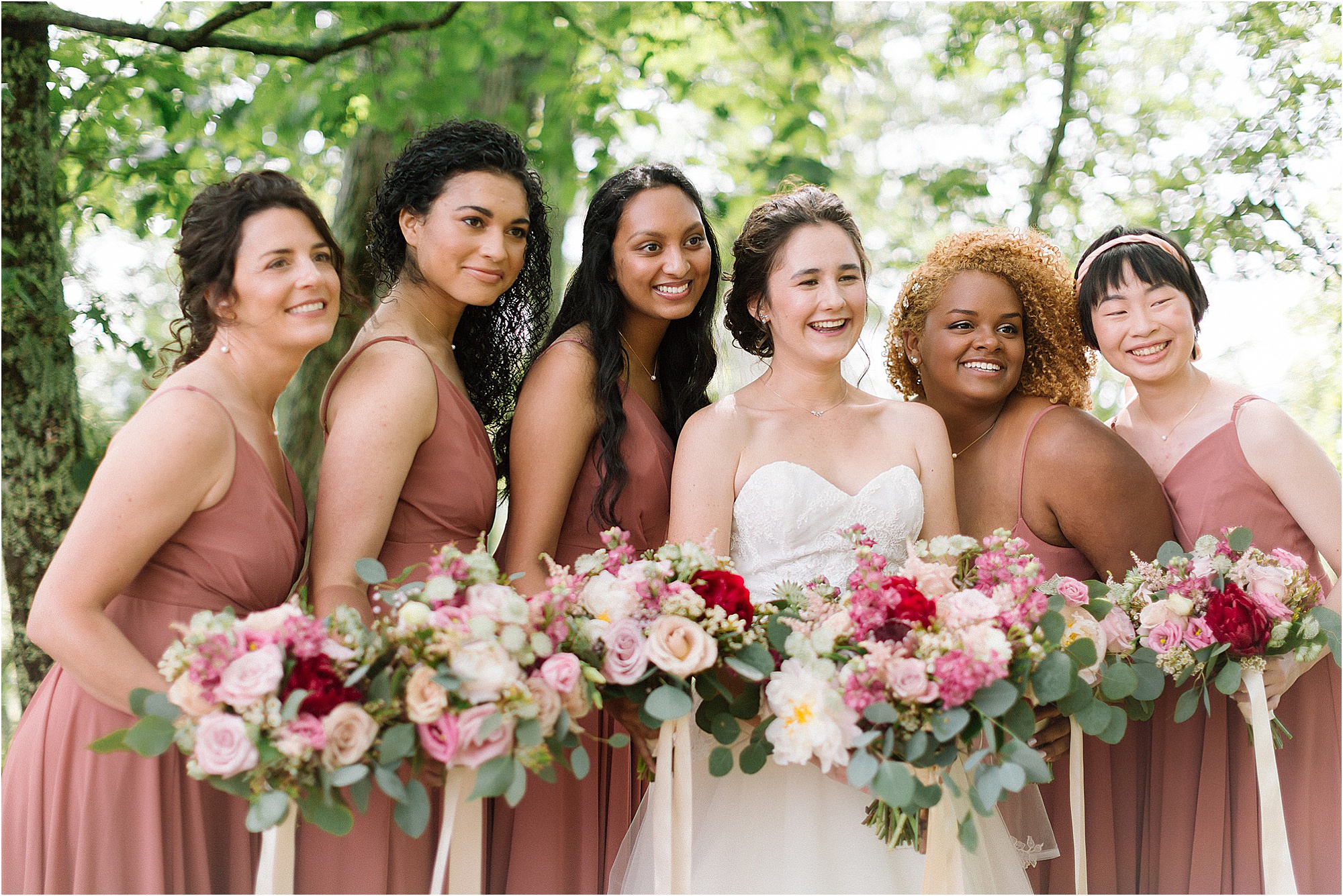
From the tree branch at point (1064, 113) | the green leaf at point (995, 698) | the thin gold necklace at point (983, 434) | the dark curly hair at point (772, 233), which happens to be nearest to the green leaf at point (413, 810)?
the green leaf at point (995, 698)

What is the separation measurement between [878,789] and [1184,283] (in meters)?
2.64

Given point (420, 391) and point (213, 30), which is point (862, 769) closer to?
point (420, 391)

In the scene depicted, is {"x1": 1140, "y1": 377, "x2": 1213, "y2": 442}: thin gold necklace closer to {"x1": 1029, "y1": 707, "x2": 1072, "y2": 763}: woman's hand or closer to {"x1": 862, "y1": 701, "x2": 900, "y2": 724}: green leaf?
{"x1": 1029, "y1": 707, "x2": 1072, "y2": 763}: woman's hand

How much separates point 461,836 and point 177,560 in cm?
115

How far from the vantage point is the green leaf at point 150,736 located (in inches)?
91.6

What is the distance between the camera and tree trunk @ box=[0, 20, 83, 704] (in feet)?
14.5

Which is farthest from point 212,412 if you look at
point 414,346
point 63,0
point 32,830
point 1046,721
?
point 63,0

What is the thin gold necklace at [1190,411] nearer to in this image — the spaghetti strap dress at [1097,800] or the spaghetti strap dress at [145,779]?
the spaghetti strap dress at [1097,800]

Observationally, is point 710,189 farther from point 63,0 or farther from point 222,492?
point 222,492

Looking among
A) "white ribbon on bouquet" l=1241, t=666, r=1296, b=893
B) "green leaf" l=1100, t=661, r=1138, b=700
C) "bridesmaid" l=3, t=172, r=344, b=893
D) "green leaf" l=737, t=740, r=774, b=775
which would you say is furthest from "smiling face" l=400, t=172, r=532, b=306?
"white ribbon on bouquet" l=1241, t=666, r=1296, b=893

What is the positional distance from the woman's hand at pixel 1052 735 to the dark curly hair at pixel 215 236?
278 cm

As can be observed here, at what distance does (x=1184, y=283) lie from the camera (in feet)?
13.1

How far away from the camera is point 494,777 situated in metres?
2.35

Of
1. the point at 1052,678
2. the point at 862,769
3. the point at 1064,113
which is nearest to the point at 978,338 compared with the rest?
the point at 1052,678
